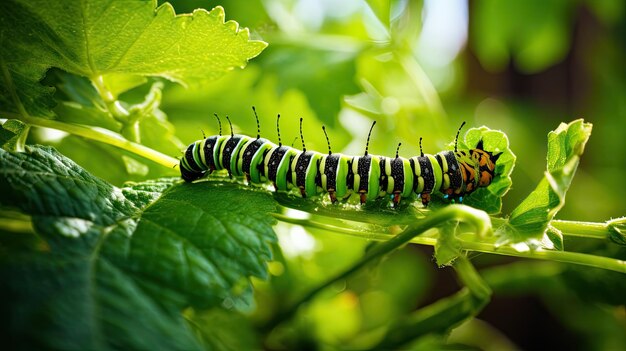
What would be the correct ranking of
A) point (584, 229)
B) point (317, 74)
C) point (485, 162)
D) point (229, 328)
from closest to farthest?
point (584, 229) < point (485, 162) < point (229, 328) < point (317, 74)

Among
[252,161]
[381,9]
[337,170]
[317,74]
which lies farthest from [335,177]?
[381,9]

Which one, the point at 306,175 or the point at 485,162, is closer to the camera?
the point at 485,162

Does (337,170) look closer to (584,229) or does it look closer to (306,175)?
(306,175)

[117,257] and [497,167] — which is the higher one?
[497,167]

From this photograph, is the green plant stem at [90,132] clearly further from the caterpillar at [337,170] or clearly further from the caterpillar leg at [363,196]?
the caterpillar leg at [363,196]

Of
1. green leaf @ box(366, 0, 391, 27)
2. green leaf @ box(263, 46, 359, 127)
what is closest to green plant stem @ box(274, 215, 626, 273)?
green leaf @ box(263, 46, 359, 127)

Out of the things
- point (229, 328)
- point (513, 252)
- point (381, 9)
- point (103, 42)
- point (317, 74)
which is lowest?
point (229, 328)
